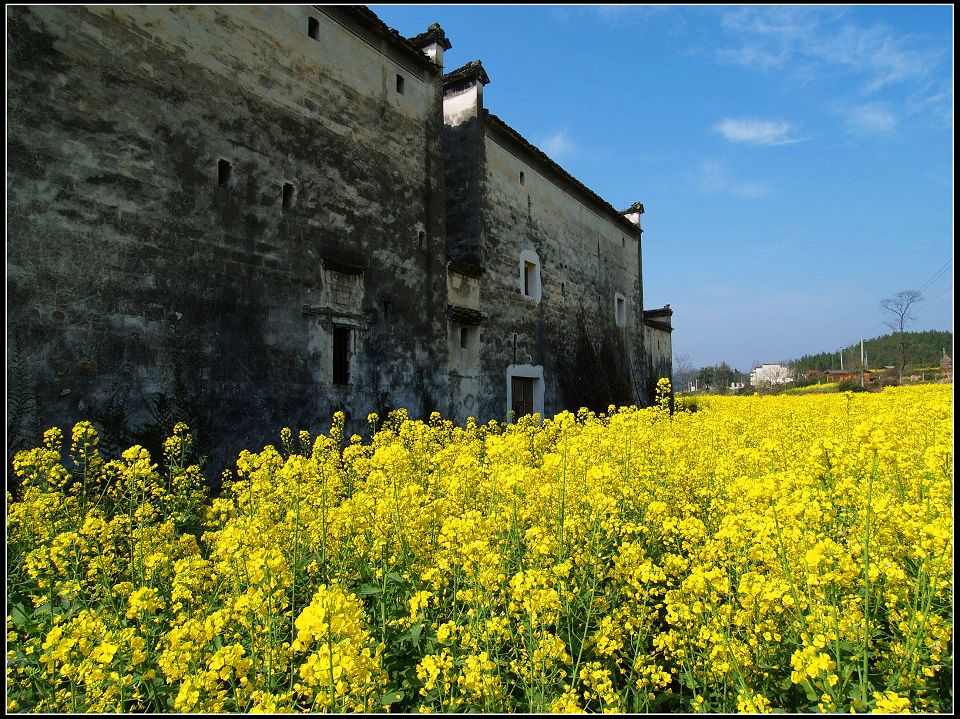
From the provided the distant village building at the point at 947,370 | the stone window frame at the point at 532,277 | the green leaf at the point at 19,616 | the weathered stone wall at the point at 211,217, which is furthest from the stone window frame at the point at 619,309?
the green leaf at the point at 19,616

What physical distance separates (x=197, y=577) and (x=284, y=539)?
2.19 feet

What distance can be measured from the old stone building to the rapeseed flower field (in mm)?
2638

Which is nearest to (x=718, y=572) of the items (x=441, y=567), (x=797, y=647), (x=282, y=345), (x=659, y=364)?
(x=797, y=647)

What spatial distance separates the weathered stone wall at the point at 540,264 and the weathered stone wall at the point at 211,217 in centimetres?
283

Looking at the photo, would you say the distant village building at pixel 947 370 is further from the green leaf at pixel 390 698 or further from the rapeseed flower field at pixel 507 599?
the green leaf at pixel 390 698

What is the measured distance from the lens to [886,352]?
87.8 m

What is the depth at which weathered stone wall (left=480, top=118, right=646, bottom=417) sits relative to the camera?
45.2 ft

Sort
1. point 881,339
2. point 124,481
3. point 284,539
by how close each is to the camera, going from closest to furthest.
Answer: point 284,539 → point 124,481 → point 881,339

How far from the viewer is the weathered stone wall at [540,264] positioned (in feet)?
45.2

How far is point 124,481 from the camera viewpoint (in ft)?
18.0

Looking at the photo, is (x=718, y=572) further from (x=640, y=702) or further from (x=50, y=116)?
(x=50, y=116)

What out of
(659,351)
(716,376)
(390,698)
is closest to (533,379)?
(659,351)

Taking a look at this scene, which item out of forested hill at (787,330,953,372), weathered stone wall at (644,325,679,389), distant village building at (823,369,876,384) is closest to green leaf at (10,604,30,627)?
weathered stone wall at (644,325,679,389)

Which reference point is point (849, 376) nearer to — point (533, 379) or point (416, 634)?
point (533, 379)
